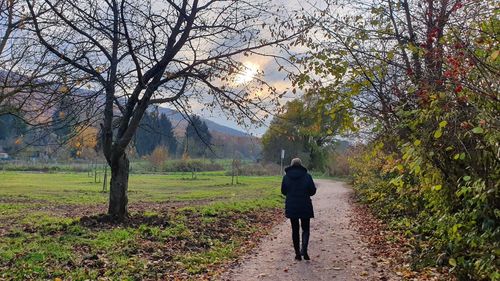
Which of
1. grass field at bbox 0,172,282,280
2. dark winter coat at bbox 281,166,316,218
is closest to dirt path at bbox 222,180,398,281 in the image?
grass field at bbox 0,172,282,280

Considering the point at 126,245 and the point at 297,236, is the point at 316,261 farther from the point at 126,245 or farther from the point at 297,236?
the point at 126,245

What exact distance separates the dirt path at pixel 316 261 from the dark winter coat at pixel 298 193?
3.06 ft

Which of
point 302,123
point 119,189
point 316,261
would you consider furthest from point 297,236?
point 119,189

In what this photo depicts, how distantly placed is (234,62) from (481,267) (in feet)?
26.0

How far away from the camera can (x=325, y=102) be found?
813 centimetres

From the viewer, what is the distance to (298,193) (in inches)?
342

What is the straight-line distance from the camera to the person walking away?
8.59 m

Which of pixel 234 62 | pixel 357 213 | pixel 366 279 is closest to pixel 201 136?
pixel 234 62

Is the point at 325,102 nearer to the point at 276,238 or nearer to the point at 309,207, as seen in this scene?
the point at 309,207

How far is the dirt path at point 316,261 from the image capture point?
7457mm

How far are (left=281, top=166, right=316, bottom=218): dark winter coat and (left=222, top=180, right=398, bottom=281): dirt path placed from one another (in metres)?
0.93

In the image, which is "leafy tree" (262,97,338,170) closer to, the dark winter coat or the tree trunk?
the dark winter coat

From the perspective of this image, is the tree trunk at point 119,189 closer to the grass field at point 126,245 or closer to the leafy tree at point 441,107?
the grass field at point 126,245

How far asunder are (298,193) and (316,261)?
134 centimetres
